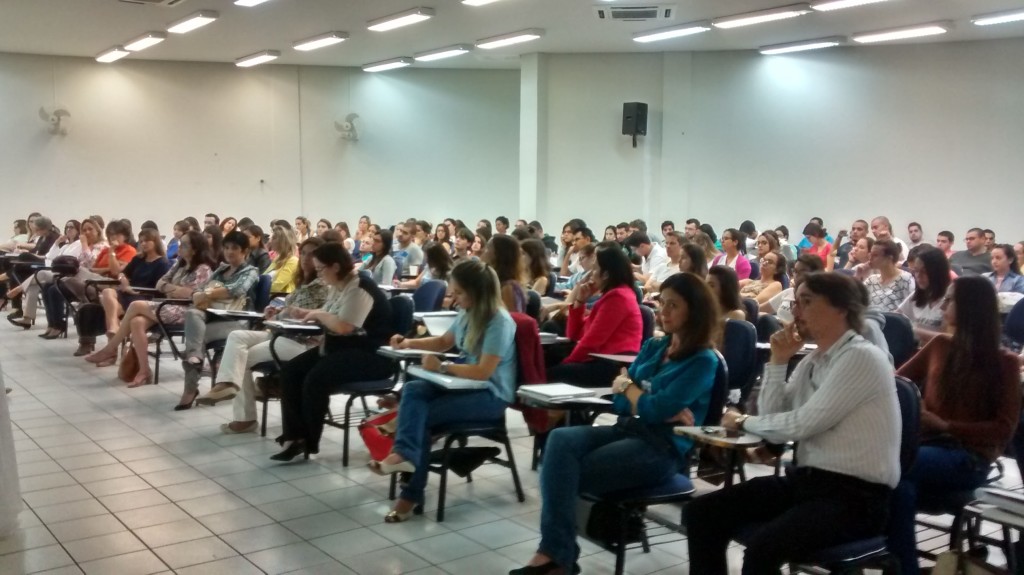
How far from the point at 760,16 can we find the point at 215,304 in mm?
6903

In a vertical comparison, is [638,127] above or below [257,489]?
above

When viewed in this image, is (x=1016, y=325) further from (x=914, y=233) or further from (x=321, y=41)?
(x=321, y=41)

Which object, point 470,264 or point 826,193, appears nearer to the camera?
point 470,264

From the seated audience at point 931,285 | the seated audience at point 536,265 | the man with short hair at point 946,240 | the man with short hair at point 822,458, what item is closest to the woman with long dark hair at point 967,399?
the man with short hair at point 822,458

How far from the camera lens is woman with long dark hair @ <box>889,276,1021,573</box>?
3.02m

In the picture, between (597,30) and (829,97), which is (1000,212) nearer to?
(829,97)

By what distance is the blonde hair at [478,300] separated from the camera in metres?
4.13

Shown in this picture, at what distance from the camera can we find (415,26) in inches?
460

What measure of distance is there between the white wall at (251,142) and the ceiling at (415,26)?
0.83 m

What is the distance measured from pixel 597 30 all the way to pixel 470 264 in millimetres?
8226

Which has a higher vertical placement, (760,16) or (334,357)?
(760,16)

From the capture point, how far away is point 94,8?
413 inches

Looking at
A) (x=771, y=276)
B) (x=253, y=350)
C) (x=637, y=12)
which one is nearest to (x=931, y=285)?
(x=771, y=276)

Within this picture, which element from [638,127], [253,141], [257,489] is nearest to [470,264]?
[257,489]
